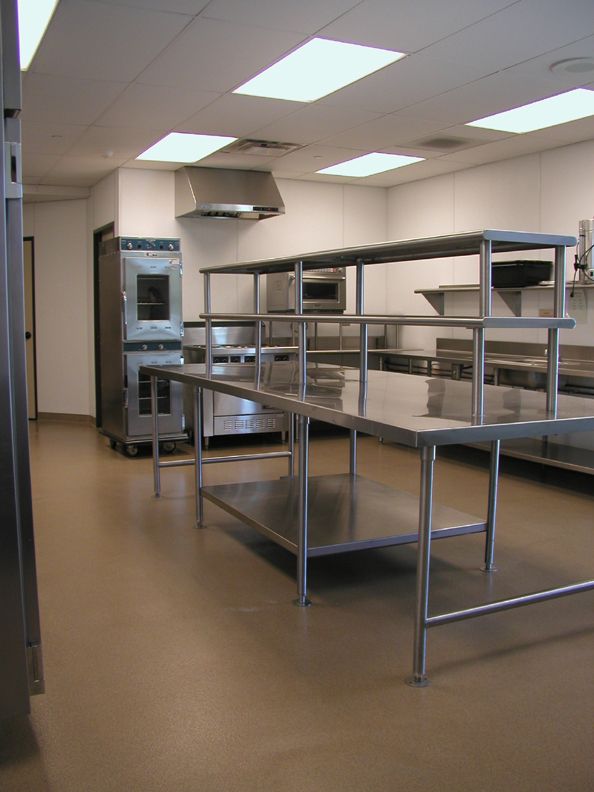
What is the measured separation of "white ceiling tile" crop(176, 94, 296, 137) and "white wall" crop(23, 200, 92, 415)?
3.10 metres

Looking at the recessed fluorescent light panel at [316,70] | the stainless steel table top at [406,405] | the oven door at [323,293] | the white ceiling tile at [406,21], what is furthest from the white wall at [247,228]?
the white ceiling tile at [406,21]

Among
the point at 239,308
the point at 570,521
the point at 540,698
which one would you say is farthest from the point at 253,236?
the point at 540,698

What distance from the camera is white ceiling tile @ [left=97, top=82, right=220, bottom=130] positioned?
14.5 feet

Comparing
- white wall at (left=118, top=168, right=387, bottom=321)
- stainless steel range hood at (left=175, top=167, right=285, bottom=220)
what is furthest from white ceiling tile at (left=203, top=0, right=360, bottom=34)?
white wall at (left=118, top=168, right=387, bottom=321)

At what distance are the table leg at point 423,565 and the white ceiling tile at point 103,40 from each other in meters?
2.28

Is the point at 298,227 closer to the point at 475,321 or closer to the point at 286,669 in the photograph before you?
the point at 475,321

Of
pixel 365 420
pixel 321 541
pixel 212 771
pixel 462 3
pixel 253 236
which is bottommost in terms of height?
pixel 212 771

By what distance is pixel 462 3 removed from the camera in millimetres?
3150

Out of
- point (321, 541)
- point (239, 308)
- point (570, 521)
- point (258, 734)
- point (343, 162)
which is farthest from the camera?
point (239, 308)

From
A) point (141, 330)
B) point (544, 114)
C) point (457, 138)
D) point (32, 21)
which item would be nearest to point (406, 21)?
point (32, 21)

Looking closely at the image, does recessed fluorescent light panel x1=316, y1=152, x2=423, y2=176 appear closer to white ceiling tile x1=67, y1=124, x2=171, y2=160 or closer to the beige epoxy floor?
white ceiling tile x1=67, y1=124, x2=171, y2=160

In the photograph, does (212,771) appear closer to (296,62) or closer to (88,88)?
(296,62)

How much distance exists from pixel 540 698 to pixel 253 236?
5.62m

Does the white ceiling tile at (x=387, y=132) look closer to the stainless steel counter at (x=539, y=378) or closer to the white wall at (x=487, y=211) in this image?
the white wall at (x=487, y=211)
